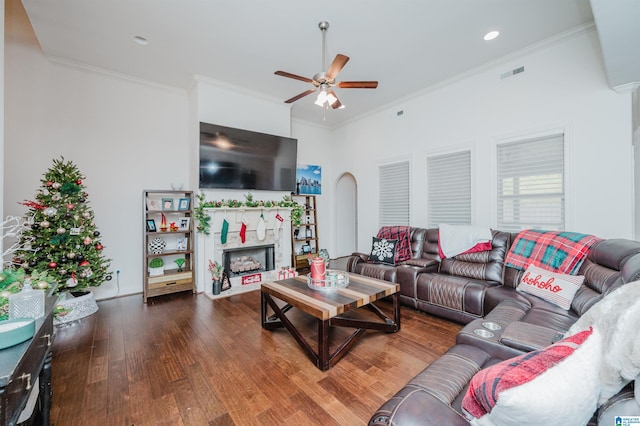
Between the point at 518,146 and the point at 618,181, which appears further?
the point at 518,146

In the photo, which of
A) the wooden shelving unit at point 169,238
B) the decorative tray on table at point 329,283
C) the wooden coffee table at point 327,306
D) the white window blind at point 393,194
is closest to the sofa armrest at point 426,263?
the wooden coffee table at point 327,306

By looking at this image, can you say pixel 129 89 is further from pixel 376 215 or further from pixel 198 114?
pixel 376 215

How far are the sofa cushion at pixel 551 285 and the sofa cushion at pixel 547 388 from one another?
1.72 meters

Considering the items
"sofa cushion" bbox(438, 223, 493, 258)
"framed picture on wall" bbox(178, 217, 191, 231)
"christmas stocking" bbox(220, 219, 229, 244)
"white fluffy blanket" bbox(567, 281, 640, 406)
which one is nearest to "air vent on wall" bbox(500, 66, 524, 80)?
"sofa cushion" bbox(438, 223, 493, 258)

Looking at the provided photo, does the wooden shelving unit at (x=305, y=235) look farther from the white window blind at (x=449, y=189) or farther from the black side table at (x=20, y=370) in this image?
the black side table at (x=20, y=370)

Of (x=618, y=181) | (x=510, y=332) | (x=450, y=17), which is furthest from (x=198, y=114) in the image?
(x=618, y=181)

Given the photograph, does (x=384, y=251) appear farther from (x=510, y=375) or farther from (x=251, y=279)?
(x=510, y=375)

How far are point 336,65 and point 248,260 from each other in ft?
11.4

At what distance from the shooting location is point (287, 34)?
10.1 feet

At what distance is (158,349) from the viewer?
8.00 ft

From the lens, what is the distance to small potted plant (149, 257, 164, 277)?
13.1ft

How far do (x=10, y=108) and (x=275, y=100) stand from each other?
3.50 meters

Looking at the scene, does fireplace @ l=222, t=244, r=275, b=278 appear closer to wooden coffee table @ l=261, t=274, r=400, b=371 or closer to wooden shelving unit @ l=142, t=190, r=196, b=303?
wooden shelving unit @ l=142, t=190, r=196, b=303

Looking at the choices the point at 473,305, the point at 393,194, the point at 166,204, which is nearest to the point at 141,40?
the point at 166,204
